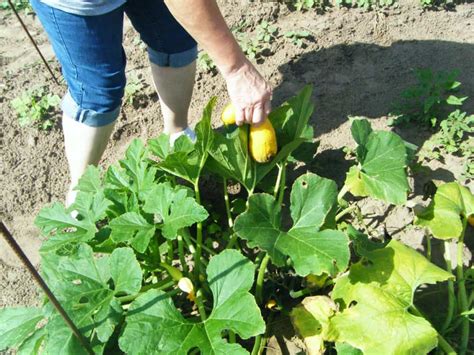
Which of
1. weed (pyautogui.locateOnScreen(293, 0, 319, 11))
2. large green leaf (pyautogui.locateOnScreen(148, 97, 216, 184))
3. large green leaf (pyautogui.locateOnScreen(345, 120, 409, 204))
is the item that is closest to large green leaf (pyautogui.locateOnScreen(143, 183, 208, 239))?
large green leaf (pyautogui.locateOnScreen(148, 97, 216, 184))

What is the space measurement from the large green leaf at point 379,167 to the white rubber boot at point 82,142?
1.27 meters

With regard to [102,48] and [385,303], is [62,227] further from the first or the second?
[385,303]

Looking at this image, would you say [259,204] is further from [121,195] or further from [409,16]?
[409,16]

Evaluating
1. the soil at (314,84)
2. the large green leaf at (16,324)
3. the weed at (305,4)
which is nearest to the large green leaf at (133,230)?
A: the large green leaf at (16,324)

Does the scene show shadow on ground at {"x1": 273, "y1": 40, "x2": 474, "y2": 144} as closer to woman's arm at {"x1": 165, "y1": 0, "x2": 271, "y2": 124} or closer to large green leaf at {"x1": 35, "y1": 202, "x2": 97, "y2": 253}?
woman's arm at {"x1": 165, "y1": 0, "x2": 271, "y2": 124}

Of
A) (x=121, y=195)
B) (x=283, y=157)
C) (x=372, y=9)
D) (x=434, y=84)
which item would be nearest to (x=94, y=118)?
(x=121, y=195)

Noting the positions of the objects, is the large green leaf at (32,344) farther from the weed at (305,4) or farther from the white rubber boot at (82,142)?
the weed at (305,4)

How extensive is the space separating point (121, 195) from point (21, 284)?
0.98m

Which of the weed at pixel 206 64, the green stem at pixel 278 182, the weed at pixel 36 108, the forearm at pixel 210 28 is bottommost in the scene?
the weed at pixel 206 64

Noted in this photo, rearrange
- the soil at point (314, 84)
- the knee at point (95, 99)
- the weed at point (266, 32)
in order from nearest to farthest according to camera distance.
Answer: the knee at point (95, 99)
the soil at point (314, 84)
the weed at point (266, 32)

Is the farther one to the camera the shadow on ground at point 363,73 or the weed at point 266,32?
the weed at point 266,32

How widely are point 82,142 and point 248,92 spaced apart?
1.11 m

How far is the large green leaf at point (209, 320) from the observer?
1970 mm

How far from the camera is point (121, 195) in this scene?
102 inches
